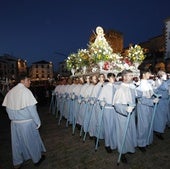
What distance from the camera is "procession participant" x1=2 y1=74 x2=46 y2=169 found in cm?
610

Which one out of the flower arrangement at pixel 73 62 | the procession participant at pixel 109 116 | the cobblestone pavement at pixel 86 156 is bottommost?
the cobblestone pavement at pixel 86 156

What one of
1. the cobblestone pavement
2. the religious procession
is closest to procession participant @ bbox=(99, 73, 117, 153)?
the religious procession

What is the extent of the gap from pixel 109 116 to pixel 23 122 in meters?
2.74

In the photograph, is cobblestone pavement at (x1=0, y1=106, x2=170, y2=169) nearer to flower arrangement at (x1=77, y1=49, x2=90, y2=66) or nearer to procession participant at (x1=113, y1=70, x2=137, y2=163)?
procession participant at (x1=113, y1=70, x2=137, y2=163)

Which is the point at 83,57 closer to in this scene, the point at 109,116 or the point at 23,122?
the point at 109,116

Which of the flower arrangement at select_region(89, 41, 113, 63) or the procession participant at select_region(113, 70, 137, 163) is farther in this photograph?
the flower arrangement at select_region(89, 41, 113, 63)

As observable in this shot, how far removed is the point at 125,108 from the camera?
630 cm

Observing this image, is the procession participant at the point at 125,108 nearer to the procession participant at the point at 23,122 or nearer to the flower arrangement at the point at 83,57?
the procession participant at the point at 23,122

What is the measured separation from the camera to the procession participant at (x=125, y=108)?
6234mm

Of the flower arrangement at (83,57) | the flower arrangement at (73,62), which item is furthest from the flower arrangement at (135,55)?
the flower arrangement at (73,62)

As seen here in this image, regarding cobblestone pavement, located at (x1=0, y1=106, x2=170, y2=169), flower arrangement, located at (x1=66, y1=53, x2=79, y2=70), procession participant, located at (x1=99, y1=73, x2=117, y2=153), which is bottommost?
cobblestone pavement, located at (x1=0, y1=106, x2=170, y2=169)

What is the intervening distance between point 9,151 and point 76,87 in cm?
411

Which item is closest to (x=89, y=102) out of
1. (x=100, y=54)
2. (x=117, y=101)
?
(x=117, y=101)

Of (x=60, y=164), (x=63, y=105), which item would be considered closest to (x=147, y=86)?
(x=60, y=164)
